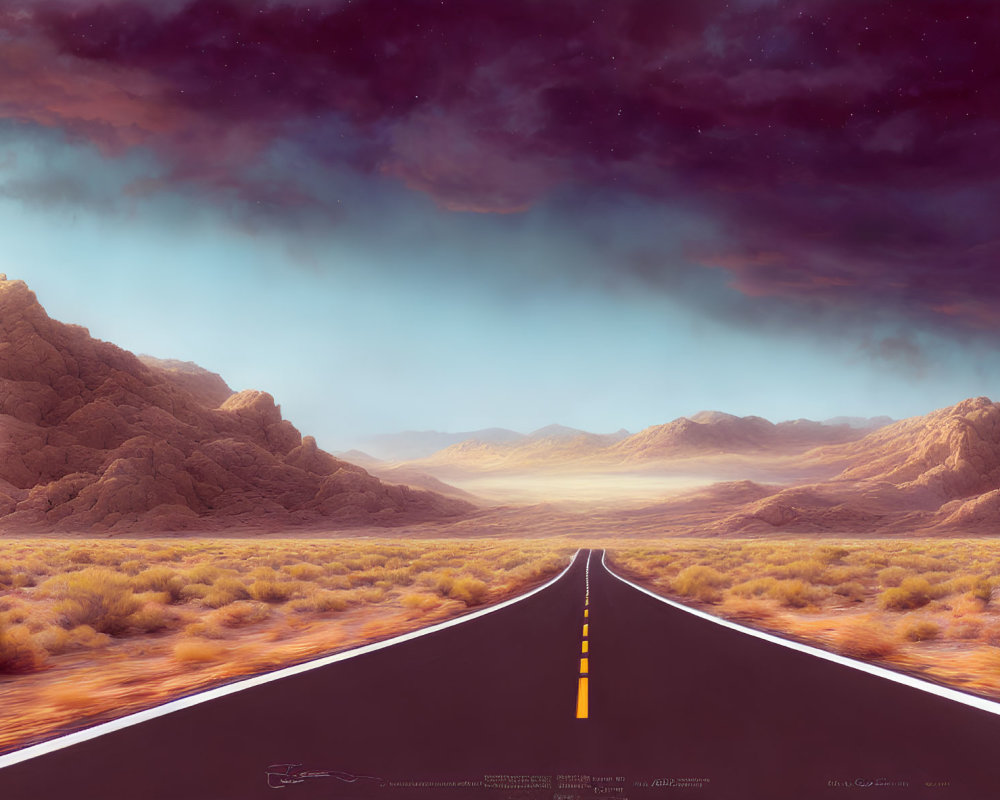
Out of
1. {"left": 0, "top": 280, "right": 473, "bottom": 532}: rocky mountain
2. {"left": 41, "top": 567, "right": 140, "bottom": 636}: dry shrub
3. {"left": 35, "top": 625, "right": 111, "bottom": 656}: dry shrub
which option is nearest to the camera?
{"left": 35, "top": 625, "right": 111, "bottom": 656}: dry shrub

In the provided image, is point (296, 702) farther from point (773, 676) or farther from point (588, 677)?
point (773, 676)

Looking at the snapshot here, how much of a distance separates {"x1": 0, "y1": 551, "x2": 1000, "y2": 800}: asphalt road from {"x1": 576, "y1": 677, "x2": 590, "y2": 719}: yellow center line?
32 millimetres

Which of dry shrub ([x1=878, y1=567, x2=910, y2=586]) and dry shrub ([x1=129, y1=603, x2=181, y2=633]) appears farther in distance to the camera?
dry shrub ([x1=878, y1=567, x2=910, y2=586])

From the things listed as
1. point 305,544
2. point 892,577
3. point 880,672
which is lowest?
point 305,544

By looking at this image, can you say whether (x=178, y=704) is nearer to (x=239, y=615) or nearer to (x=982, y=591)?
(x=239, y=615)

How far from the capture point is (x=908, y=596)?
18.2 m

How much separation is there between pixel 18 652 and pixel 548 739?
31.1ft

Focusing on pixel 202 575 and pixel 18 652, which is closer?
pixel 18 652

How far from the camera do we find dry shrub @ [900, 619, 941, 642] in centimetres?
1339

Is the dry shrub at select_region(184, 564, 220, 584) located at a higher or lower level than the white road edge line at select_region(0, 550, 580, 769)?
lower

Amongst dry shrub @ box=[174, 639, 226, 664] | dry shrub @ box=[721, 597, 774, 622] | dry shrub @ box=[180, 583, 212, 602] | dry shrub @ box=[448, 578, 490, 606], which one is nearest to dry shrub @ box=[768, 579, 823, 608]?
dry shrub @ box=[721, 597, 774, 622]

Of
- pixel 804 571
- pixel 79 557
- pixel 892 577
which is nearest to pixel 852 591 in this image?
pixel 892 577

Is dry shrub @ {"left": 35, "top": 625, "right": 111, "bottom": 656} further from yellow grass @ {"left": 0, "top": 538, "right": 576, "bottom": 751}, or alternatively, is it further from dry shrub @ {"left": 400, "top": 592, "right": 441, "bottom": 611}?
dry shrub @ {"left": 400, "top": 592, "right": 441, "bottom": 611}

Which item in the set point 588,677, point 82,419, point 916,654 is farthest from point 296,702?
point 82,419
